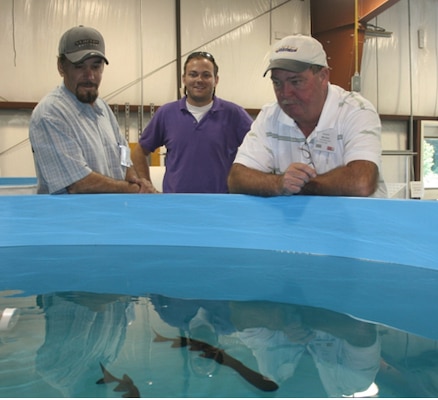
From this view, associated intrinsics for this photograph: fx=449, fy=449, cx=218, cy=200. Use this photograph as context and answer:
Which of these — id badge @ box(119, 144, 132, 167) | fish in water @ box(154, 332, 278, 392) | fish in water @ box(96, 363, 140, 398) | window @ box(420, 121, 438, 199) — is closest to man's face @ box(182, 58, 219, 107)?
id badge @ box(119, 144, 132, 167)

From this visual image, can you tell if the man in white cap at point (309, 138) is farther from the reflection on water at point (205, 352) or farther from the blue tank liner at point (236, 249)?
the reflection on water at point (205, 352)

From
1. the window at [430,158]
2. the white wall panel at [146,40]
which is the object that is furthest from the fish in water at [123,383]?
the window at [430,158]

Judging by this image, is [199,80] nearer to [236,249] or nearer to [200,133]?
[200,133]

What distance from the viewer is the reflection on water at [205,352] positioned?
630 millimetres

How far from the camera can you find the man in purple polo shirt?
2279 millimetres

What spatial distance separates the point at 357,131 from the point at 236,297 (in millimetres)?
836

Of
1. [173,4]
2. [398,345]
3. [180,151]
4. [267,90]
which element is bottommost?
[398,345]

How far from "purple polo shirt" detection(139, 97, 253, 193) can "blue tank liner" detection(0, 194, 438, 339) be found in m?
0.65

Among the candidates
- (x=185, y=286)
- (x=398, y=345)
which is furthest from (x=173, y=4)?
(x=398, y=345)

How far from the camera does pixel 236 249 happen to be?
161 cm

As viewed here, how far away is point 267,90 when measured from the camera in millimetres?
6316

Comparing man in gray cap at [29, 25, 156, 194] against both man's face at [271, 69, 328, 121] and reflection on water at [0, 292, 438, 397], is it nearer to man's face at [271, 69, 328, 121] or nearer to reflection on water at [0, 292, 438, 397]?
man's face at [271, 69, 328, 121]

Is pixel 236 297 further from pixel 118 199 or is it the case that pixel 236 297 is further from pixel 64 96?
pixel 64 96

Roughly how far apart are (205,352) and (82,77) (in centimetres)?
148
